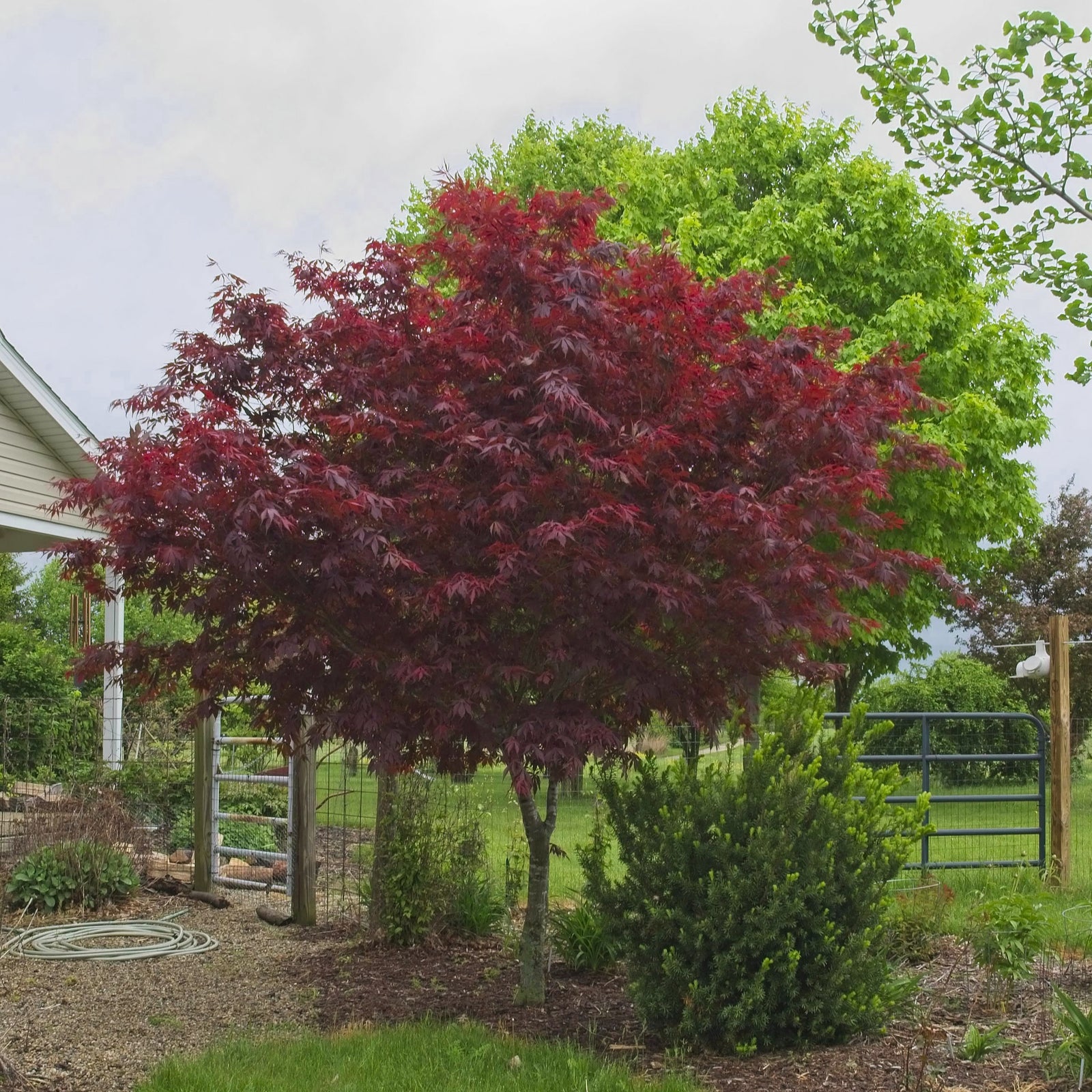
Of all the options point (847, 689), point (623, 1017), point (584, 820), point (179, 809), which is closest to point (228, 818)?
point (179, 809)

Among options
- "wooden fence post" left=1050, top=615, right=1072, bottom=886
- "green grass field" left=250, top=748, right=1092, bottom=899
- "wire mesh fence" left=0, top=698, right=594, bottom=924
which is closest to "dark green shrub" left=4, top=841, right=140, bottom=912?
"wire mesh fence" left=0, top=698, right=594, bottom=924

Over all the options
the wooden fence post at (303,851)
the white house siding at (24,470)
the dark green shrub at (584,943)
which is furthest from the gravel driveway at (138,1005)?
the white house siding at (24,470)

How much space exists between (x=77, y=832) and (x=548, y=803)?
436 centimetres

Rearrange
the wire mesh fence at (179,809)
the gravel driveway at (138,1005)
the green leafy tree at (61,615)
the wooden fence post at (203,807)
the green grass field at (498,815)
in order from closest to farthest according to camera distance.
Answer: the gravel driveway at (138,1005), the green grass field at (498,815), the wire mesh fence at (179,809), the wooden fence post at (203,807), the green leafy tree at (61,615)

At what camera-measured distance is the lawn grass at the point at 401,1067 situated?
4.84 m

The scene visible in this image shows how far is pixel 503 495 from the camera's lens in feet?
17.7

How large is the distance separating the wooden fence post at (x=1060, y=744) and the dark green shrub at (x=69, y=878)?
7.56 m

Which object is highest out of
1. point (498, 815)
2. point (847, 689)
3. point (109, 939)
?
point (847, 689)

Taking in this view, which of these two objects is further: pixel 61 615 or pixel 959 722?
pixel 61 615

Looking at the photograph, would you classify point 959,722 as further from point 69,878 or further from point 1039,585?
point 69,878

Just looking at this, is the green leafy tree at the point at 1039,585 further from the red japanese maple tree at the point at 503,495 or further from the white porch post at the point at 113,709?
the red japanese maple tree at the point at 503,495

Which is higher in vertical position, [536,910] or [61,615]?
[61,615]

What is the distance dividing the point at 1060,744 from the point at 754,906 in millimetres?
6297

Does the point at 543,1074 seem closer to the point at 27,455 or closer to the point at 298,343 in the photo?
the point at 298,343
